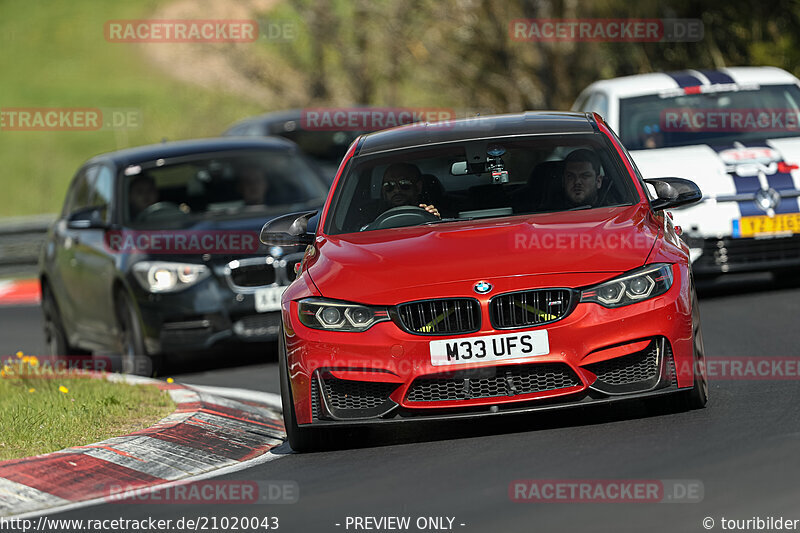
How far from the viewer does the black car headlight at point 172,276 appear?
11391 mm

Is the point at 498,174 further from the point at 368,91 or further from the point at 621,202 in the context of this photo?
the point at 368,91

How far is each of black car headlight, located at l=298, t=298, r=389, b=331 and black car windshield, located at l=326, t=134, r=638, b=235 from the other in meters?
0.96

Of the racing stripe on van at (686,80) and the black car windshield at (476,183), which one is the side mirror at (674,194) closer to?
the black car windshield at (476,183)

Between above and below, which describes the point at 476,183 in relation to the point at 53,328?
above

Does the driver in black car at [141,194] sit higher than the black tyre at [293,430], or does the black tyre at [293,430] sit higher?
the driver in black car at [141,194]

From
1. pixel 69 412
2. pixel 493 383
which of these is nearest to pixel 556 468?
pixel 493 383

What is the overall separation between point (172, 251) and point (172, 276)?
212mm

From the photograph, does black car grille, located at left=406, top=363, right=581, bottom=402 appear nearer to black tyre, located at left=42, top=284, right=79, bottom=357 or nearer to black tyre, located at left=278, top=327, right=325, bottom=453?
black tyre, located at left=278, top=327, right=325, bottom=453

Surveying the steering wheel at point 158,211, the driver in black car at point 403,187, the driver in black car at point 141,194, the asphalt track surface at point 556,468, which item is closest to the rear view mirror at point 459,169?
the driver in black car at point 403,187

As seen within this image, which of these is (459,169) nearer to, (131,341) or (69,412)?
(69,412)

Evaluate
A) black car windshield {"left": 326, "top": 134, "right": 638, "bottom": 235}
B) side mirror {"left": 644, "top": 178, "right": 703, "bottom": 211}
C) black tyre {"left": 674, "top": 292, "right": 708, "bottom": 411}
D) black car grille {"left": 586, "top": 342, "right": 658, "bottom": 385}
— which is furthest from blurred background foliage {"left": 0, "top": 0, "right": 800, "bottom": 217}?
black car grille {"left": 586, "top": 342, "right": 658, "bottom": 385}

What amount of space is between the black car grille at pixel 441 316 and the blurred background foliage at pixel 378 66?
13.1 metres

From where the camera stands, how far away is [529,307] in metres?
6.89

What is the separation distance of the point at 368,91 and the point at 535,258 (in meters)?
26.2
